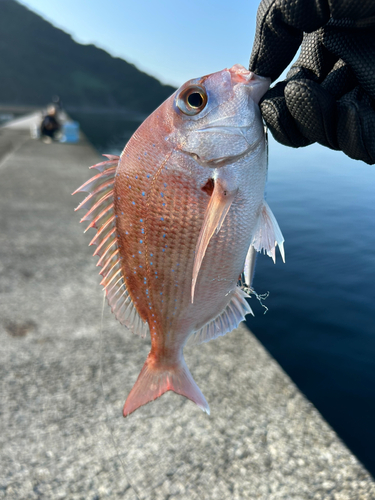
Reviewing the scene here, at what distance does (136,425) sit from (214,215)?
1.93 meters

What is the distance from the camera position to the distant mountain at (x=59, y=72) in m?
102

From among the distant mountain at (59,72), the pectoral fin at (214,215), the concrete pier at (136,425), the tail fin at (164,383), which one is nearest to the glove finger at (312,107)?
the pectoral fin at (214,215)

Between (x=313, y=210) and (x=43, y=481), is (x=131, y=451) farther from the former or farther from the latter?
(x=313, y=210)

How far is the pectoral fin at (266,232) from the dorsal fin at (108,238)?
2.13 feet

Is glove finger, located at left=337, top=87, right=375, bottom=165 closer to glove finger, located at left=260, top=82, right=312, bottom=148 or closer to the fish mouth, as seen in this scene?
glove finger, located at left=260, top=82, right=312, bottom=148

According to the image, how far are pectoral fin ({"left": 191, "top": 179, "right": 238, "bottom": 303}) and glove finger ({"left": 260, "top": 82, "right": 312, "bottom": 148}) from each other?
0.42 meters

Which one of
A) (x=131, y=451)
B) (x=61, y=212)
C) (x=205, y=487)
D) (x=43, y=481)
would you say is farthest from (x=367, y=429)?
(x=61, y=212)

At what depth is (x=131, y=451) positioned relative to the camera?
238 cm

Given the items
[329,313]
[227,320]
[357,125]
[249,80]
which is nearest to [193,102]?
[249,80]

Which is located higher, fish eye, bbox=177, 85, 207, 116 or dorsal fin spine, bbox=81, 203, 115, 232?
fish eye, bbox=177, 85, 207, 116

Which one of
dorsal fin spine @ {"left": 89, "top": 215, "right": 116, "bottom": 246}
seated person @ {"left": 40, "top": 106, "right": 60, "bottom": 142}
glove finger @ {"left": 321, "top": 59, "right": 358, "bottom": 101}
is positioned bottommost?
seated person @ {"left": 40, "top": 106, "right": 60, "bottom": 142}

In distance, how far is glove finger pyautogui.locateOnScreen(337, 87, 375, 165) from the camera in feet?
5.24

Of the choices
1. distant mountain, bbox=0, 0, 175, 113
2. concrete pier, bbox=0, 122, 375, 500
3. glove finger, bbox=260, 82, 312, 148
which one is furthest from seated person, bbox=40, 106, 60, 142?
distant mountain, bbox=0, 0, 175, 113

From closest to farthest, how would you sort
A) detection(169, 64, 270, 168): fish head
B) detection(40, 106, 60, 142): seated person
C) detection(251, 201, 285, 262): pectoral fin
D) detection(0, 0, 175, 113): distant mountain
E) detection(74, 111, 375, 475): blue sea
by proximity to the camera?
detection(169, 64, 270, 168): fish head < detection(251, 201, 285, 262): pectoral fin < detection(74, 111, 375, 475): blue sea < detection(40, 106, 60, 142): seated person < detection(0, 0, 175, 113): distant mountain
